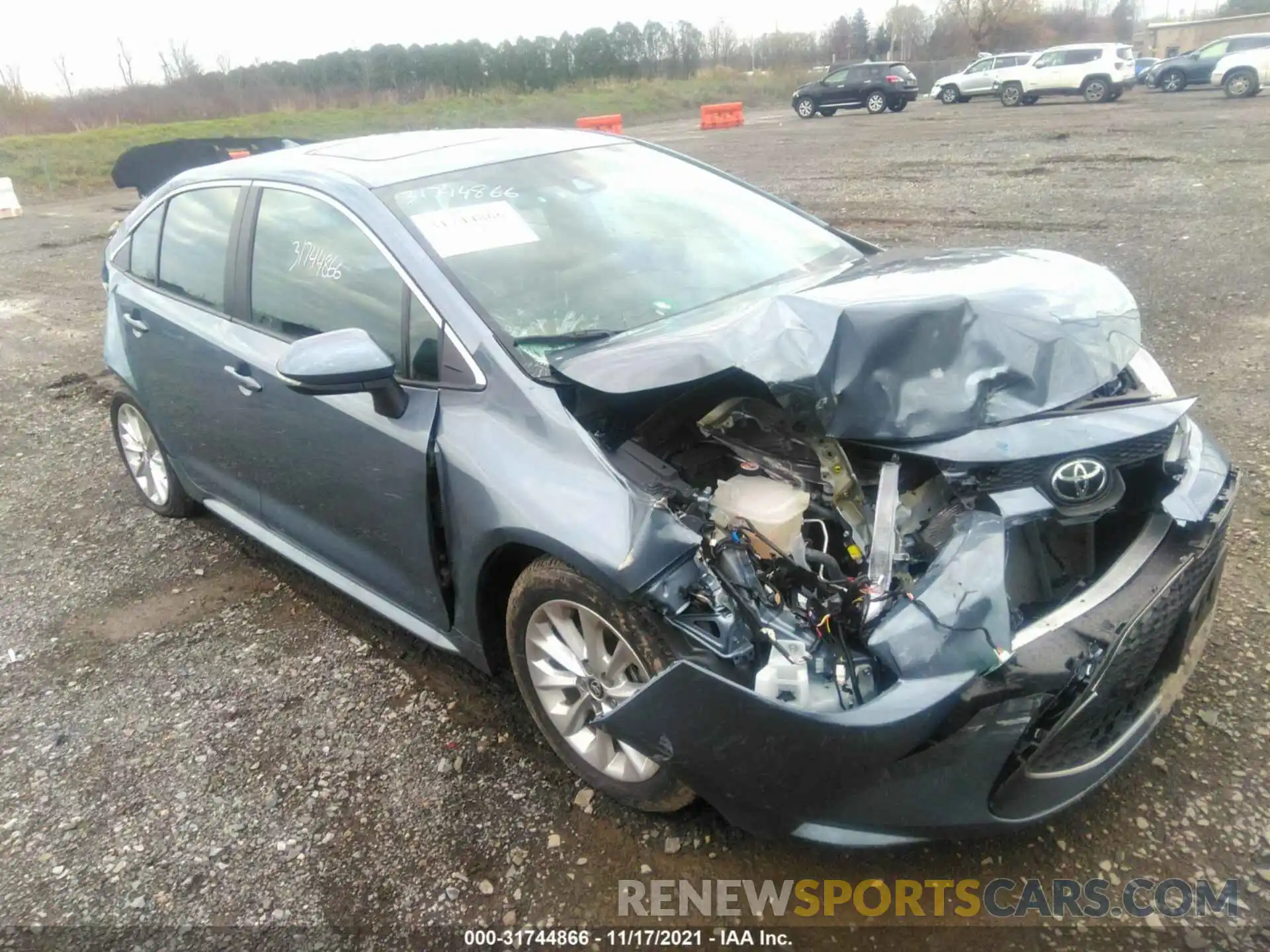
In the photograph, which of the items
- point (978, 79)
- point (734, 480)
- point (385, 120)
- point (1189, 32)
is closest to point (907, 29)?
point (1189, 32)

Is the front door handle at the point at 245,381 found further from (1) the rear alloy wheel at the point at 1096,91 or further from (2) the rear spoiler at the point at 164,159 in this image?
(1) the rear alloy wheel at the point at 1096,91

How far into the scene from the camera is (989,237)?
8.44 m

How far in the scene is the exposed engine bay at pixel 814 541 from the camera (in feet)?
6.58

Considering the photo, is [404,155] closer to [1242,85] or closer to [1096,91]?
[1242,85]

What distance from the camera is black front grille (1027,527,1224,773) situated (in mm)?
1960

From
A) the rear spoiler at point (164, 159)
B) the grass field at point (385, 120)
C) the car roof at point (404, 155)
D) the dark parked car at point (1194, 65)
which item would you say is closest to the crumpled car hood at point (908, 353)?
the car roof at point (404, 155)

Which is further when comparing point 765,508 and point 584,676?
point 584,676

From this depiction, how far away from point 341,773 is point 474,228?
1.75 m

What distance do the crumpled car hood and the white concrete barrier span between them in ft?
65.1

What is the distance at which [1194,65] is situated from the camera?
24875 millimetres

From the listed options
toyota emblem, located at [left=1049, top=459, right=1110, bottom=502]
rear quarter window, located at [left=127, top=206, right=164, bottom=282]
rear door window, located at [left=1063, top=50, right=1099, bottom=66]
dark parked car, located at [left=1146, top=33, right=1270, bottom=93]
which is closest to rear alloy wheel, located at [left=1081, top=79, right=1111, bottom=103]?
rear door window, located at [left=1063, top=50, right=1099, bottom=66]

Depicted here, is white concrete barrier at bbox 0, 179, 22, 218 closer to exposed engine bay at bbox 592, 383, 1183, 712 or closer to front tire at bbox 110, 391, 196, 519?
front tire at bbox 110, 391, 196, 519

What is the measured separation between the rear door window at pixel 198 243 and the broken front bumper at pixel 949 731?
259 centimetres

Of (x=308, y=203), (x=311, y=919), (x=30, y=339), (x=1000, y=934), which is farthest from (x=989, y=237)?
(x=30, y=339)
